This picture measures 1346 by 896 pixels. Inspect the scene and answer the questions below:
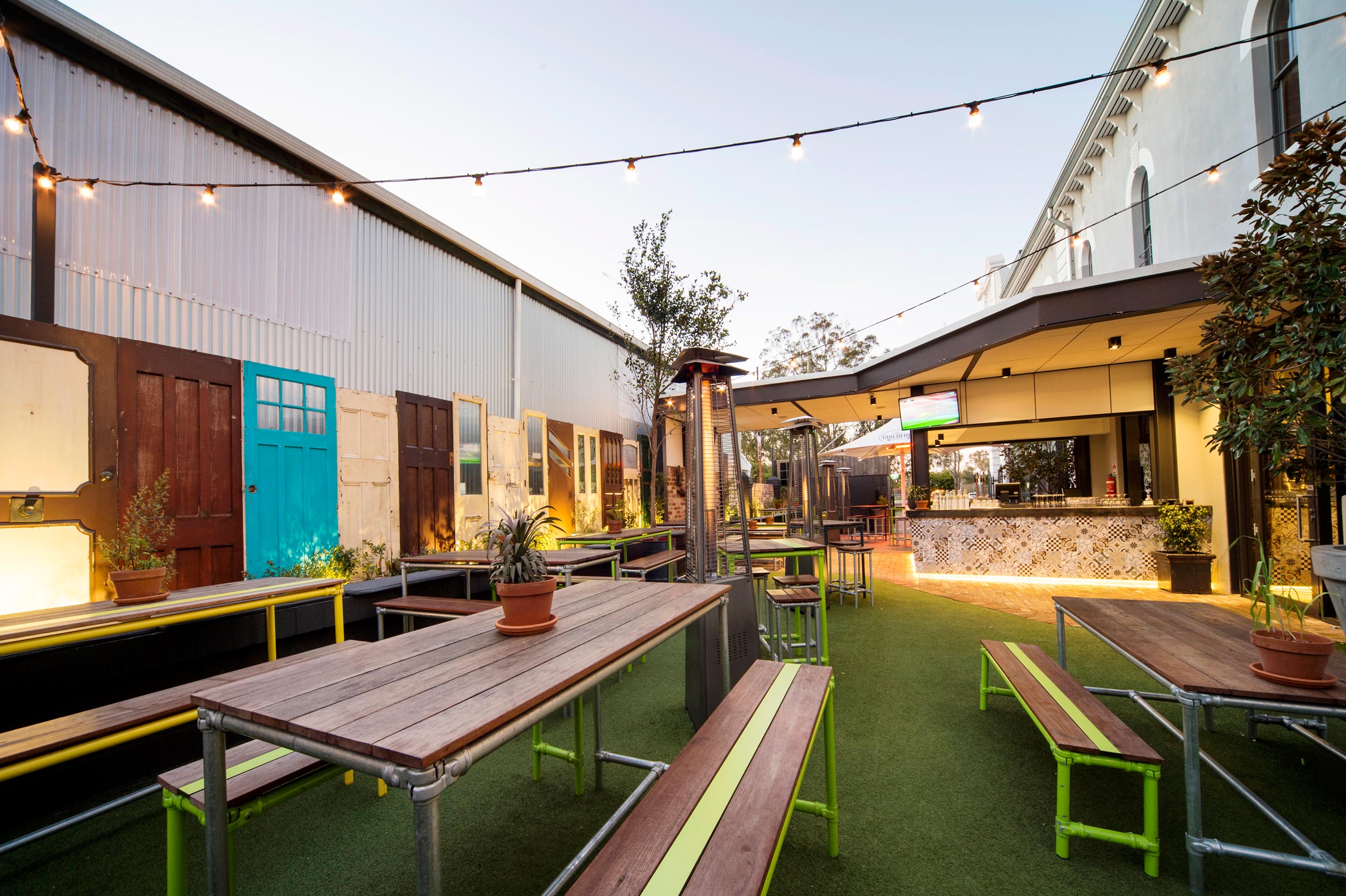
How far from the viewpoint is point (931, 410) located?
815cm

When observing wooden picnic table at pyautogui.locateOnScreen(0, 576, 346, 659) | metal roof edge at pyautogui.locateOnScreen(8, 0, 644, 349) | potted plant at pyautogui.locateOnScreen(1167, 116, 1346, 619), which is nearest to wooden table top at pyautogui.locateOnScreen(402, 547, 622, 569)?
wooden picnic table at pyautogui.locateOnScreen(0, 576, 346, 659)

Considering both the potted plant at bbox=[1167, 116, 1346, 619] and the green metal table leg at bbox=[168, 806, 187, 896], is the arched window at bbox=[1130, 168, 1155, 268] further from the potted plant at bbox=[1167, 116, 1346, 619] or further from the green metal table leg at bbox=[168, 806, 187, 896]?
the green metal table leg at bbox=[168, 806, 187, 896]

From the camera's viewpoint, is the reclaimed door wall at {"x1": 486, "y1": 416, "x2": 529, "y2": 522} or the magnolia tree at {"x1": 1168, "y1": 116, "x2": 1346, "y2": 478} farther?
the reclaimed door wall at {"x1": 486, "y1": 416, "x2": 529, "y2": 522}

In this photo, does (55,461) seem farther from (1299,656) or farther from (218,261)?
(1299,656)

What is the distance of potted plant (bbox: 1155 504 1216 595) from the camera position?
20.0 feet

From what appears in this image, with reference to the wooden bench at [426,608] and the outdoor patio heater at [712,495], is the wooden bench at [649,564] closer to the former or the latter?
the wooden bench at [426,608]

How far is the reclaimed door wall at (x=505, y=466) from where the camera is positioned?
7.21 m

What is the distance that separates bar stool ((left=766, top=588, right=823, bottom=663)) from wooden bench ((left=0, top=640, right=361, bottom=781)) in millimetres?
2691

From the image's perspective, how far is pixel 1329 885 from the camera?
1703 millimetres

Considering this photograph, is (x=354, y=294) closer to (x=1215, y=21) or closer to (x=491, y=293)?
(x=491, y=293)

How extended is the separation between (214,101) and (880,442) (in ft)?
31.9

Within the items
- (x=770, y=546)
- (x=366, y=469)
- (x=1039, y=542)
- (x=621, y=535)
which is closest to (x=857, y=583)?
(x=1039, y=542)

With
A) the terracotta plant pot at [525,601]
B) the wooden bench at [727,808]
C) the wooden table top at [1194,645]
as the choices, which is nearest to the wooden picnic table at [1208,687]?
the wooden table top at [1194,645]

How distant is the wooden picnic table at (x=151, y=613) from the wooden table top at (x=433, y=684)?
1.34m
